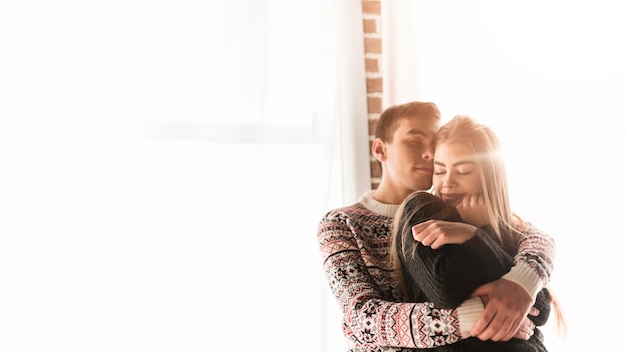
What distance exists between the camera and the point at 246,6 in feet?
6.17

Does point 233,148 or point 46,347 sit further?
point 233,148

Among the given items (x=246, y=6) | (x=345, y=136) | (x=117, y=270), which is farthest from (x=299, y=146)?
(x=117, y=270)

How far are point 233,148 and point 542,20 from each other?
3.53ft

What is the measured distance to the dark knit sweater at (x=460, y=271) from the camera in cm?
133

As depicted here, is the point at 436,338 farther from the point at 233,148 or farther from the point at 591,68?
Answer: the point at 591,68

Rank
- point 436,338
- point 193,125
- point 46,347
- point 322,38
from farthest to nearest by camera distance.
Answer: point 322,38 < point 193,125 < point 46,347 < point 436,338

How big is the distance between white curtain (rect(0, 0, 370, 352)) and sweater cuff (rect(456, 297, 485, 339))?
622mm

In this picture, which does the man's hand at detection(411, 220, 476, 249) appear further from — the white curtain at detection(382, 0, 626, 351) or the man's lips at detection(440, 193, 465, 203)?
the white curtain at detection(382, 0, 626, 351)

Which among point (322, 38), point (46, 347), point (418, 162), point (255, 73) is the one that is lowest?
point (46, 347)

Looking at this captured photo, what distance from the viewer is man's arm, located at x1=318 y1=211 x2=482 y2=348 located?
53.7 inches

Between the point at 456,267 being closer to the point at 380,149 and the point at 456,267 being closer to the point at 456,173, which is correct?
the point at 456,173

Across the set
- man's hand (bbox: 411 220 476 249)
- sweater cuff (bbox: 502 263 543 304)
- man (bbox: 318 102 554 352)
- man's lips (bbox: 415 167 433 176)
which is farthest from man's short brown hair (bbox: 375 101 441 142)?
sweater cuff (bbox: 502 263 543 304)

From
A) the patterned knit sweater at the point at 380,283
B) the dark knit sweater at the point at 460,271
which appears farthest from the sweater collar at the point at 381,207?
the dark knit sweater at the point at 460,271

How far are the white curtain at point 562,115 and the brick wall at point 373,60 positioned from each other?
0.20ft
